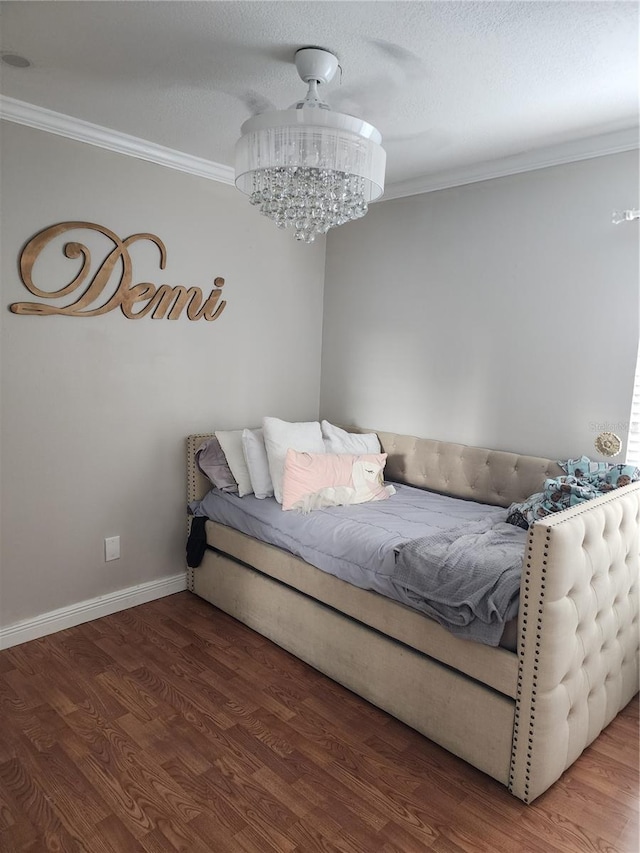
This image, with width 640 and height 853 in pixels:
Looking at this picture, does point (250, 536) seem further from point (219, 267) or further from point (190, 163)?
point (190, 163)

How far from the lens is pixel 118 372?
294cm

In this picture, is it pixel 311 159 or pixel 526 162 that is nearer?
pixel 311 159

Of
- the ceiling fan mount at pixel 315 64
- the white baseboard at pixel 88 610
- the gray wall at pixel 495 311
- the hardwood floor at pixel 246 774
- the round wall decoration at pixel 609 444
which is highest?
the ceiling fan mount at pixel 315 64

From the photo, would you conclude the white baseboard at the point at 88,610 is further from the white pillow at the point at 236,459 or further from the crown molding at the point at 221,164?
the crown molding at the point at 221,164

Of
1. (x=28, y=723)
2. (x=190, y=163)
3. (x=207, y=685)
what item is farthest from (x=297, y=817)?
(x=190, y=163)

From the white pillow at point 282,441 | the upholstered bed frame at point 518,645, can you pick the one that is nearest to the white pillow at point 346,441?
the white pillow at point 282,441

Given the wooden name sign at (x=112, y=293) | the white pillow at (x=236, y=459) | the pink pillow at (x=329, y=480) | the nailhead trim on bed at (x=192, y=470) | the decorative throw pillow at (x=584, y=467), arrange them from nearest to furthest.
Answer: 1. the decorative throw pillow at (x=584, y=467)
2. the wooden name sign at (x=112, y=293)
3. the pink pillow at (x=329, y=480)
4. the white pillow at (x=236, y=459)
5. the nailhead trim on bed at (x=192, y=470)

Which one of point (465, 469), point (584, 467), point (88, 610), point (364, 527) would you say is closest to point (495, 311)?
point (465, 469)

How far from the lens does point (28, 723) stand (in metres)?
2.15

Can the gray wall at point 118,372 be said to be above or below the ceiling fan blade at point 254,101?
below

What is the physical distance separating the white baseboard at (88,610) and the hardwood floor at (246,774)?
0.12 metres

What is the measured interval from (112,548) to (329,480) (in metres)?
1.21

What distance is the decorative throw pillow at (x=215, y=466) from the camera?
3098 mm

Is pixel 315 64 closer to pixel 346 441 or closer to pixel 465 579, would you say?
pixel 465 579
